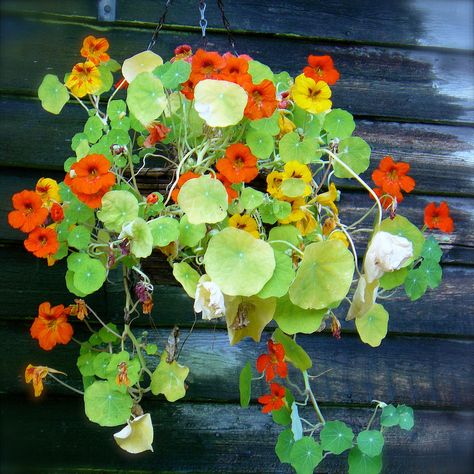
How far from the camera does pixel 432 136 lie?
178 centimetres

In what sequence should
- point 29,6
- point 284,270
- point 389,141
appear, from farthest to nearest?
point 389,141 → point 29,6 → point 284,270

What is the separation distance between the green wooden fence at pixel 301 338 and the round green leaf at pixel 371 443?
0.39 meters

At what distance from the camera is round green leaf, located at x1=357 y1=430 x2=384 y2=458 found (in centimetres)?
133

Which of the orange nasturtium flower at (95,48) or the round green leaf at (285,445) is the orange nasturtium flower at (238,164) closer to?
the orange nasturtium flower at (95,48)

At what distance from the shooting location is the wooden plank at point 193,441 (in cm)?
167

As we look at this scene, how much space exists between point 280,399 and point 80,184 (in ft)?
1.71

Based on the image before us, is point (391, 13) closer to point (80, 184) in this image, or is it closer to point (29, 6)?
point (29, 6)

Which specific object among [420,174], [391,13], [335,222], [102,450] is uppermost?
[391,13]

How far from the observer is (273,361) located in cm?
126

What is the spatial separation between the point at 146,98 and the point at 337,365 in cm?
86

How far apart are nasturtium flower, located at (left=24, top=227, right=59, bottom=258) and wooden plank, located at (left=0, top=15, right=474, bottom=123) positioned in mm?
581

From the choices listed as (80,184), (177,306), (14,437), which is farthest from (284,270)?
(14,437)

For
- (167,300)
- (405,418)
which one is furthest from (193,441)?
(405,418)

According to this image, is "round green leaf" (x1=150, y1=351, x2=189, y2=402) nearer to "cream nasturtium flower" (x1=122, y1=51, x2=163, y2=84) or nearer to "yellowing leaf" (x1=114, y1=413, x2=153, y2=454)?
"yellowing leaf" (x1=114, y1=413, x2=153, y2=454)
